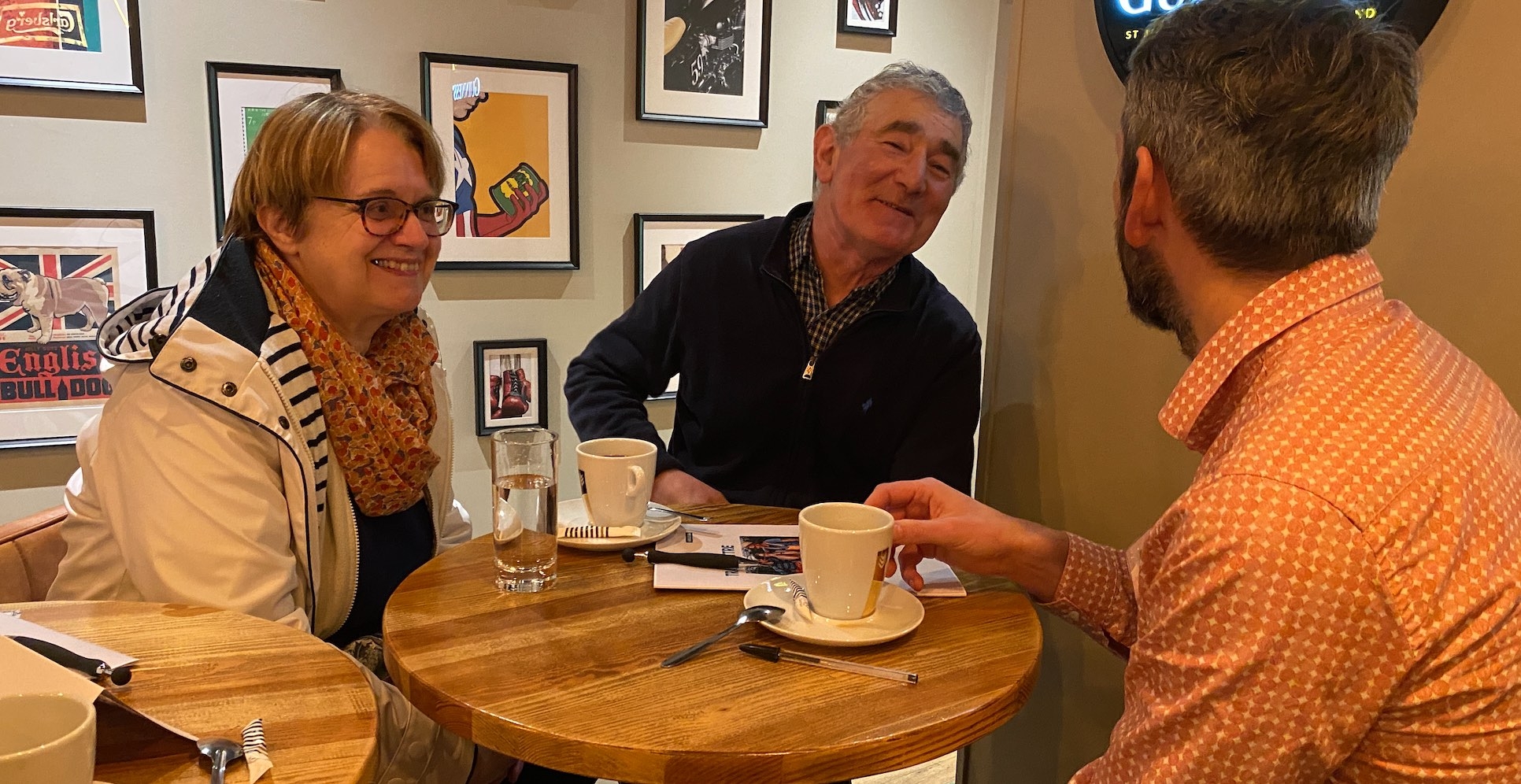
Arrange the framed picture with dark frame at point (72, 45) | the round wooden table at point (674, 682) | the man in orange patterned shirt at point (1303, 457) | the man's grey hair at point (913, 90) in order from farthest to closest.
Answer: the framed picture with dark frame at point (72, 45) < the man's grey hair at point (913, 90) < the round wooden table at point (674, 682) < the man in orange patterned shirt at point (1303, 457)

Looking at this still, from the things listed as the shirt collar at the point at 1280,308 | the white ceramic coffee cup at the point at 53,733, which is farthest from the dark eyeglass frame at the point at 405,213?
the shirt collar at the point at 1280,308

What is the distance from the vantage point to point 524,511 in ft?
4.03

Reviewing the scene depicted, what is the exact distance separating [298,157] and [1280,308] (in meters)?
1.27

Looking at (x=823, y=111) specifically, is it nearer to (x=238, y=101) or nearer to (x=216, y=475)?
(x=238, y=101)

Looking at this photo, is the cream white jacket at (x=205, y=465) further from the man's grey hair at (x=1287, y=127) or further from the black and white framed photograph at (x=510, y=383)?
the black and white framed photograph at (x=510, y=383)

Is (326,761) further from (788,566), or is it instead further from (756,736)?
(788,566)

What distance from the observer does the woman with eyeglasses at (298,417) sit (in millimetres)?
1236

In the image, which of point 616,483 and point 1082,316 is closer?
point 616,483

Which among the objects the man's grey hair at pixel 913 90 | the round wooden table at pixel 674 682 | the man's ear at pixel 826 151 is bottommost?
the round wooden table at pixel 674 682

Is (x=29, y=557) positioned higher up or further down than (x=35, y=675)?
further down

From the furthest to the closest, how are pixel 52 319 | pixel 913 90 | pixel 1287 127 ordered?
pixel 52 319 < pixel 913 90 < pixel 1287 127

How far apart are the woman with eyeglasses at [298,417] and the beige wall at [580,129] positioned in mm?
1196

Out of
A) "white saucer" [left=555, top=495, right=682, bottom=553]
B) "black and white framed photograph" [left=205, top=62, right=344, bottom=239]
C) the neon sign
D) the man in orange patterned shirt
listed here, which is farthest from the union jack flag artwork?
the man in orange patterned shirt

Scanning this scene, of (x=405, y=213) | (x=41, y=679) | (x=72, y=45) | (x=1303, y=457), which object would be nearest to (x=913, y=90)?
(x=405, y=213)
